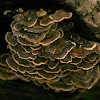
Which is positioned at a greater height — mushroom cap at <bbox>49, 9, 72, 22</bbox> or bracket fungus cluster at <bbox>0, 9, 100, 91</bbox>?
mushroom cap at <bbox>49, 9, 72, 22</bbox>

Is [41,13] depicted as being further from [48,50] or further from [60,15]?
[48,50]

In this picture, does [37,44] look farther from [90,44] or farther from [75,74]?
[75,74]

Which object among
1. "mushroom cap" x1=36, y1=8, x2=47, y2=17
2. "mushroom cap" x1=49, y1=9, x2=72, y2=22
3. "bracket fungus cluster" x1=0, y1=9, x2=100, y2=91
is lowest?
"bracket fungus cluster" x1=0, y1=9, x2=100, y2=91

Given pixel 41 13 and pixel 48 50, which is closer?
pixel 41 13

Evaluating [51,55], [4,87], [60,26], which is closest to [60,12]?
[60,26]

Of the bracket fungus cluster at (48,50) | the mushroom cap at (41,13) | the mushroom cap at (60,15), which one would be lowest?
the bracket fungus cluster at (48,50)

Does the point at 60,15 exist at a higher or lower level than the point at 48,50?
higher

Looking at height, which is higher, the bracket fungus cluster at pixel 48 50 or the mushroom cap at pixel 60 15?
the mushroom cap at pixel 60 15

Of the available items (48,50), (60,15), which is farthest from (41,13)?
(48,50)
